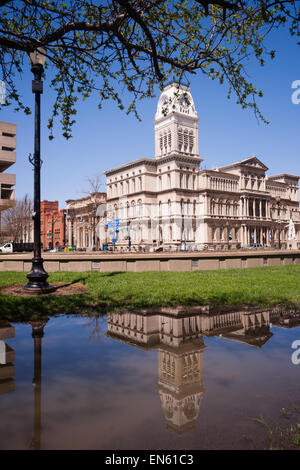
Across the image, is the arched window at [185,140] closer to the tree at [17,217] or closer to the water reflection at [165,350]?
the tree at [17,217]

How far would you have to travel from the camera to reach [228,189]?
86062mm

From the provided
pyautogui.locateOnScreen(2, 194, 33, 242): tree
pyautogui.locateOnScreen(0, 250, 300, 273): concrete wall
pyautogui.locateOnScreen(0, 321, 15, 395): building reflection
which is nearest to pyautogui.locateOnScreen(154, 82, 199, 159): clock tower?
pyautogui.locateOnScreen(2, 194, 33, 242): tree

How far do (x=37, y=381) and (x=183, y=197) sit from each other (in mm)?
76615

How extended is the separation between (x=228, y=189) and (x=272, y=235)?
2254 cm

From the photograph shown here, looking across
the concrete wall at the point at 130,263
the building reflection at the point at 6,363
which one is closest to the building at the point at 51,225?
the concrete wall at the point at 130,263

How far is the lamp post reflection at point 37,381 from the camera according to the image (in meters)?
2.35

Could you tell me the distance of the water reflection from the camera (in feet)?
9.09

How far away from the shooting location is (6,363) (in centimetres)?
388

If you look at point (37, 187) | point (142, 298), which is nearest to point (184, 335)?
point (142, 298)

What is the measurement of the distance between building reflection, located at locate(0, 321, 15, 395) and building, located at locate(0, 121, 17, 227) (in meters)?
49.7

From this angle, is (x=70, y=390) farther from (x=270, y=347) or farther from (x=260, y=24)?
(x=260, y=24)

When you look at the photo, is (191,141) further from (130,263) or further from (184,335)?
(184,335)

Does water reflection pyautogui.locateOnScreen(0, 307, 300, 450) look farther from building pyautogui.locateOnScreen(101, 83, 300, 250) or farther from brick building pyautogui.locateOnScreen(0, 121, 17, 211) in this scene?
building pyautogui.locateOnScreen(101, 83, 300, 250)
